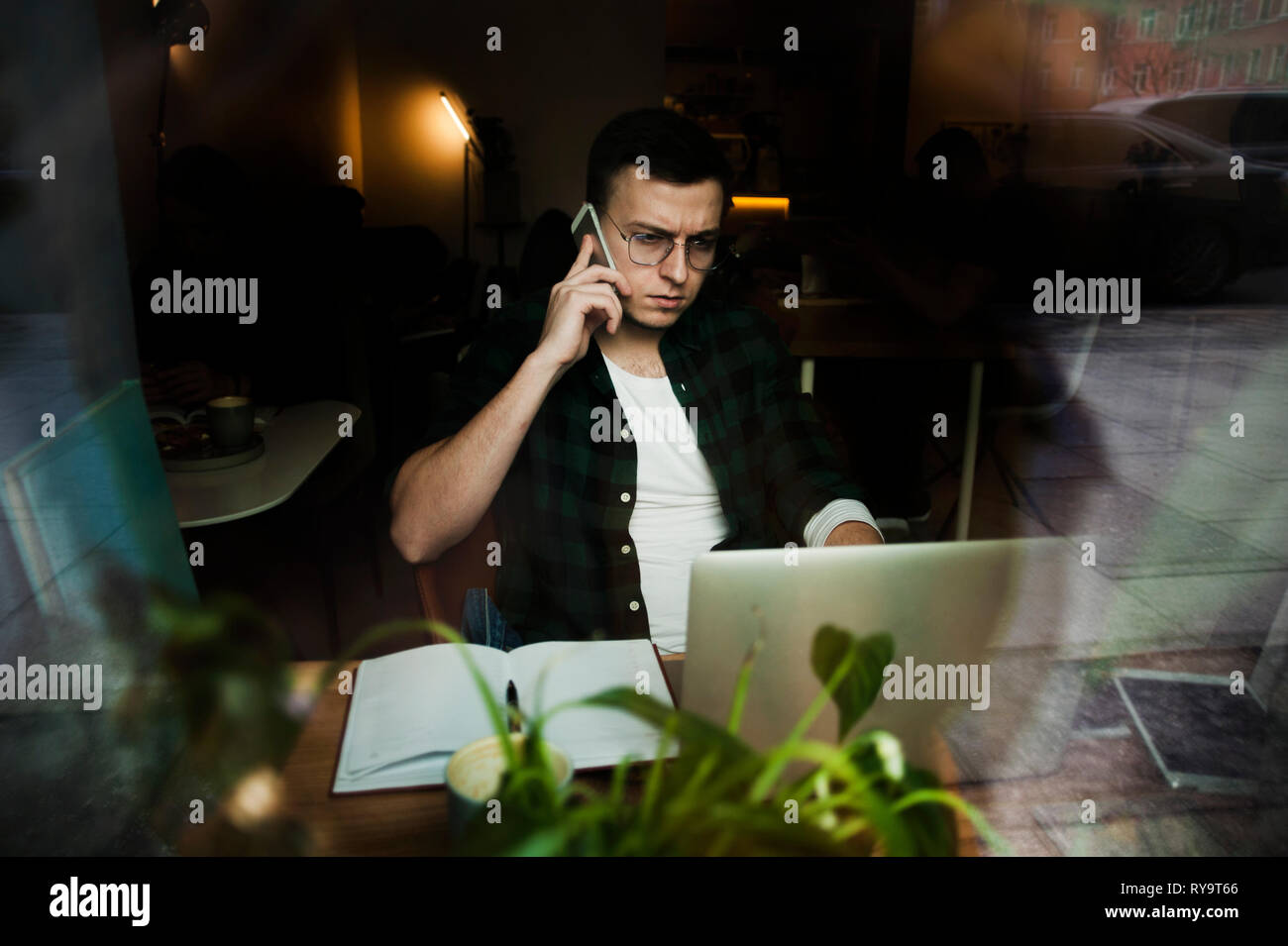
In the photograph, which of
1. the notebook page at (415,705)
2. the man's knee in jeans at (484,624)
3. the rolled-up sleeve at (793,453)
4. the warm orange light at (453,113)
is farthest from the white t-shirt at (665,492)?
the warm orange light at (453,113)

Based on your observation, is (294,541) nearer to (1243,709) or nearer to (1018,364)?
(1018,364)

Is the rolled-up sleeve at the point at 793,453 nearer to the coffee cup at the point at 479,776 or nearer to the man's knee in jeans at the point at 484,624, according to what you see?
the man's knee in jeans at the point at 484,624

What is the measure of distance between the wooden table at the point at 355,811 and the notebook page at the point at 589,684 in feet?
0.16

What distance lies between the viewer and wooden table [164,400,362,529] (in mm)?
1598

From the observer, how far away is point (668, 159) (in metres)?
1.61

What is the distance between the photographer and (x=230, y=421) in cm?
182

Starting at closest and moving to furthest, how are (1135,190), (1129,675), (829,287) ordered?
1. (1129,675)
2. (829,287)
3. (1135,190)

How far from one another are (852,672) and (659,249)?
114cm

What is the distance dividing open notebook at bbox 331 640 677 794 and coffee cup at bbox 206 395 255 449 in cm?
94

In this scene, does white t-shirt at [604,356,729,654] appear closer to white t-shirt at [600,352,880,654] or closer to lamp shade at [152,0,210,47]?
white t-shirt at [600,352,880,654]

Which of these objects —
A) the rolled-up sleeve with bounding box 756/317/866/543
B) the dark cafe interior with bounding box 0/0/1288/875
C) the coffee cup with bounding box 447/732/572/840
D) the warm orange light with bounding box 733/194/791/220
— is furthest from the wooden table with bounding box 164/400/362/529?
the warm orange light with bounding box 733/194/791/220

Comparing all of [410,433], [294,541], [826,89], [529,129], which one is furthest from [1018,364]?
[826,89]
